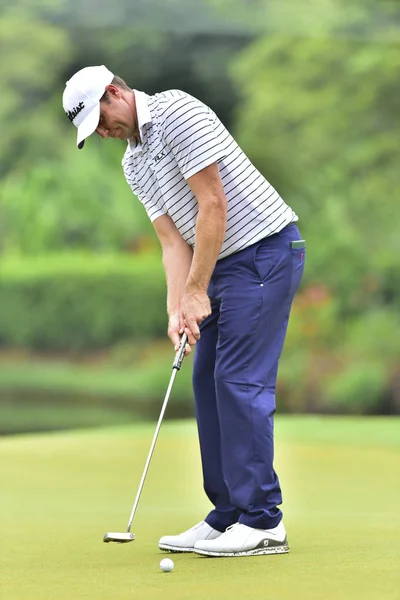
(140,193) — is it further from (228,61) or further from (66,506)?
(228,61)

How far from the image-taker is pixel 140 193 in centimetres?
343

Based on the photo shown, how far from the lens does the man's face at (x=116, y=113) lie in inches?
124

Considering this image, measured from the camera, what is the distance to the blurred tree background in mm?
10547

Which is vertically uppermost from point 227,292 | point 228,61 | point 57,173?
point 228,61

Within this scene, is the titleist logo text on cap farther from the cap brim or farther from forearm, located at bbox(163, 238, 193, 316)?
forearm, located at bbox(163, 238, 193, 316)

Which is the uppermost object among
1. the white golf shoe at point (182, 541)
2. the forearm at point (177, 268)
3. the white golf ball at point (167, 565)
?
the forearm at point (177, 268)

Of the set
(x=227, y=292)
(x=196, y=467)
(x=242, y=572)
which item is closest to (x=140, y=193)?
(x=227, y=292)

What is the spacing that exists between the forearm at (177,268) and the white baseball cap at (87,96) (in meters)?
0.45

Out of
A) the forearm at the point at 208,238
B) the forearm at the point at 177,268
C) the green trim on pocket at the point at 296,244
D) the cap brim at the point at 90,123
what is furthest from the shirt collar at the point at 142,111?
the green trim on pocket at the point at 296,244

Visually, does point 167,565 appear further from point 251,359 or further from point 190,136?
point 190,136

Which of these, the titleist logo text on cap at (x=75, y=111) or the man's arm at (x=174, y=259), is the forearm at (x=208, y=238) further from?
the titleist logo text on cap at (x=75, y=111)

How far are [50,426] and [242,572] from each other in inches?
302

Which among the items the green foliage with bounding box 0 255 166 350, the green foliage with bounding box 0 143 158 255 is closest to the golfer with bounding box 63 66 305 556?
the green foliage with bounding box 0 255 166 350

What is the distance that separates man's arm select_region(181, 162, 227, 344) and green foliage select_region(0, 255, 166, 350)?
7367 millimetres
